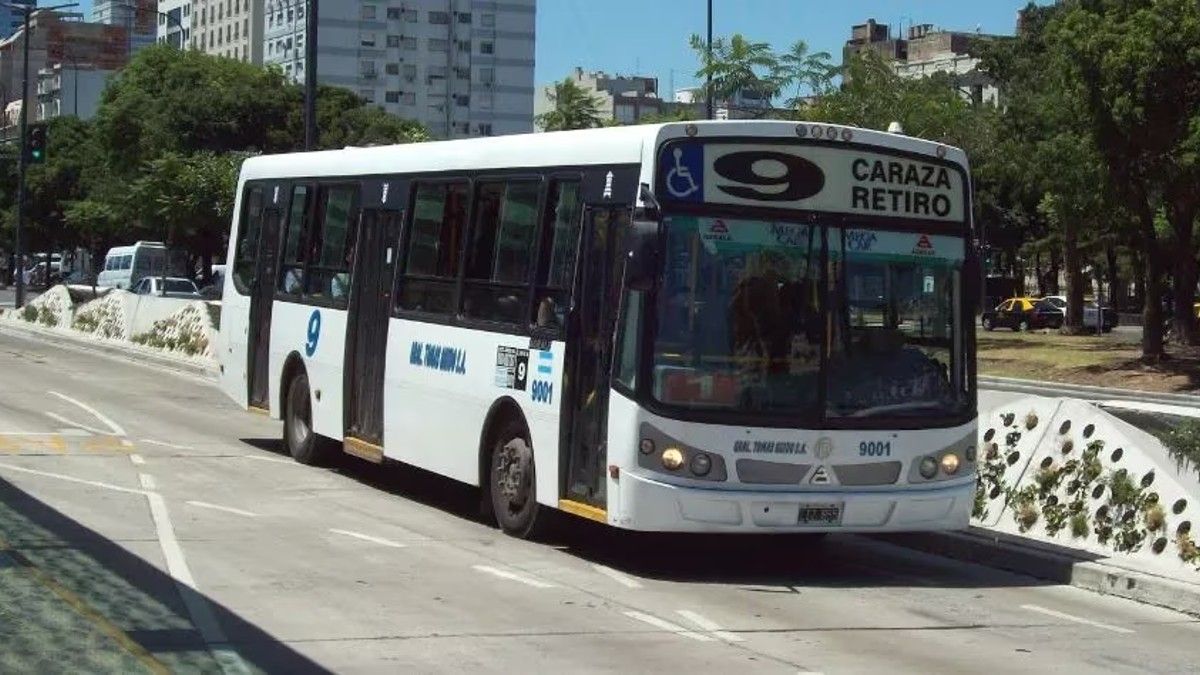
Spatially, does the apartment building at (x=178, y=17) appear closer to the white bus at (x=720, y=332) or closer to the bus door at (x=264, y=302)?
the bus door at (x=264, y=302)

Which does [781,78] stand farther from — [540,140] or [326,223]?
[540,140]

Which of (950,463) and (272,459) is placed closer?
(950,463)

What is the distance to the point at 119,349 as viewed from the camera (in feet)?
124

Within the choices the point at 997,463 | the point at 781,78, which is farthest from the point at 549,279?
the point at 781,78

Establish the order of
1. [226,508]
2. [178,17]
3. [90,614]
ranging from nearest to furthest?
[90,614] < [226,508] < [178,17]

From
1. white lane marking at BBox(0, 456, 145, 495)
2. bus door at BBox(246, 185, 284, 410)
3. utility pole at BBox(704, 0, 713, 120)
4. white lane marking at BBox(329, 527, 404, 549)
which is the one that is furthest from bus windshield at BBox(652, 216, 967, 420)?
utility pole at BBox(704, 0, 713, 120)

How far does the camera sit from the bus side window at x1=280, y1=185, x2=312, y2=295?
1861 centimetres

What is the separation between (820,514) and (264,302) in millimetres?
9046

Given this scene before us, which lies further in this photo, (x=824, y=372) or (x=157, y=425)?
(x=157, y=425)

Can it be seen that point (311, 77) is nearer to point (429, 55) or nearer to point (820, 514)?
point (820, 514)

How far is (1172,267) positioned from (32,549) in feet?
137

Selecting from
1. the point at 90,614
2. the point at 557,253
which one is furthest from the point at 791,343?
the point at 90,614

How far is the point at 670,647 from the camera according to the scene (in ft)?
31.8

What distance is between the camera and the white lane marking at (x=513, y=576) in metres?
11.6
